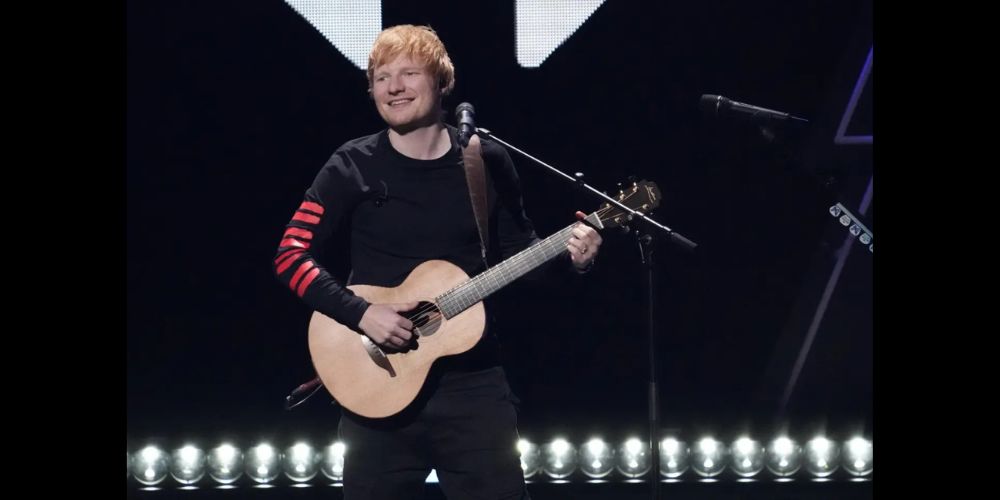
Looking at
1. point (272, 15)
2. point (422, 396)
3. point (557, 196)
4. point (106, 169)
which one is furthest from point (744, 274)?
point (106, 169)

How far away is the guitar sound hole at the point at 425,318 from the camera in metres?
4.05

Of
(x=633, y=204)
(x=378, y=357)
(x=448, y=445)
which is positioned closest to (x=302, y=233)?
(x=378, y=357)

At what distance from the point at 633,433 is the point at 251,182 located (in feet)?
7.29

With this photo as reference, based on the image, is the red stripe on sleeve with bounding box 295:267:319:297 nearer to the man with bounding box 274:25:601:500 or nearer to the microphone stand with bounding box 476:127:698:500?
the man with bounding box 274:25:601:500

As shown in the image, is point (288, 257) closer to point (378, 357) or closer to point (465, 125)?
point (378, 357)

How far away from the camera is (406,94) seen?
4.20 m

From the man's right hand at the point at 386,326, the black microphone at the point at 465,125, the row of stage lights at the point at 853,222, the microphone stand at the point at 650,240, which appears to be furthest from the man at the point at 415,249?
the row of stage lights at the point at 853,222

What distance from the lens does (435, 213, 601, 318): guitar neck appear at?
159 inches

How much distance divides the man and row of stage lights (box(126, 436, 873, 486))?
1.40 meters

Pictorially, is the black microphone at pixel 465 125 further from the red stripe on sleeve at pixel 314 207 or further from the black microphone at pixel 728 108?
the black microphone at pixel 728 108

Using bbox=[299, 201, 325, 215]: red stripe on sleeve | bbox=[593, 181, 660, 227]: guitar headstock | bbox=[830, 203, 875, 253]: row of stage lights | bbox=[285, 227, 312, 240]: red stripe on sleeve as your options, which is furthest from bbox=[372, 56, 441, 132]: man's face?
bbox=[830, 203, 875, 253]: row of stage lights

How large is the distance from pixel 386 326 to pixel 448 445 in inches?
18.8

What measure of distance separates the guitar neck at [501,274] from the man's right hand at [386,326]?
16 centimetres

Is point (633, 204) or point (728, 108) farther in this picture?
point (728, 108)
